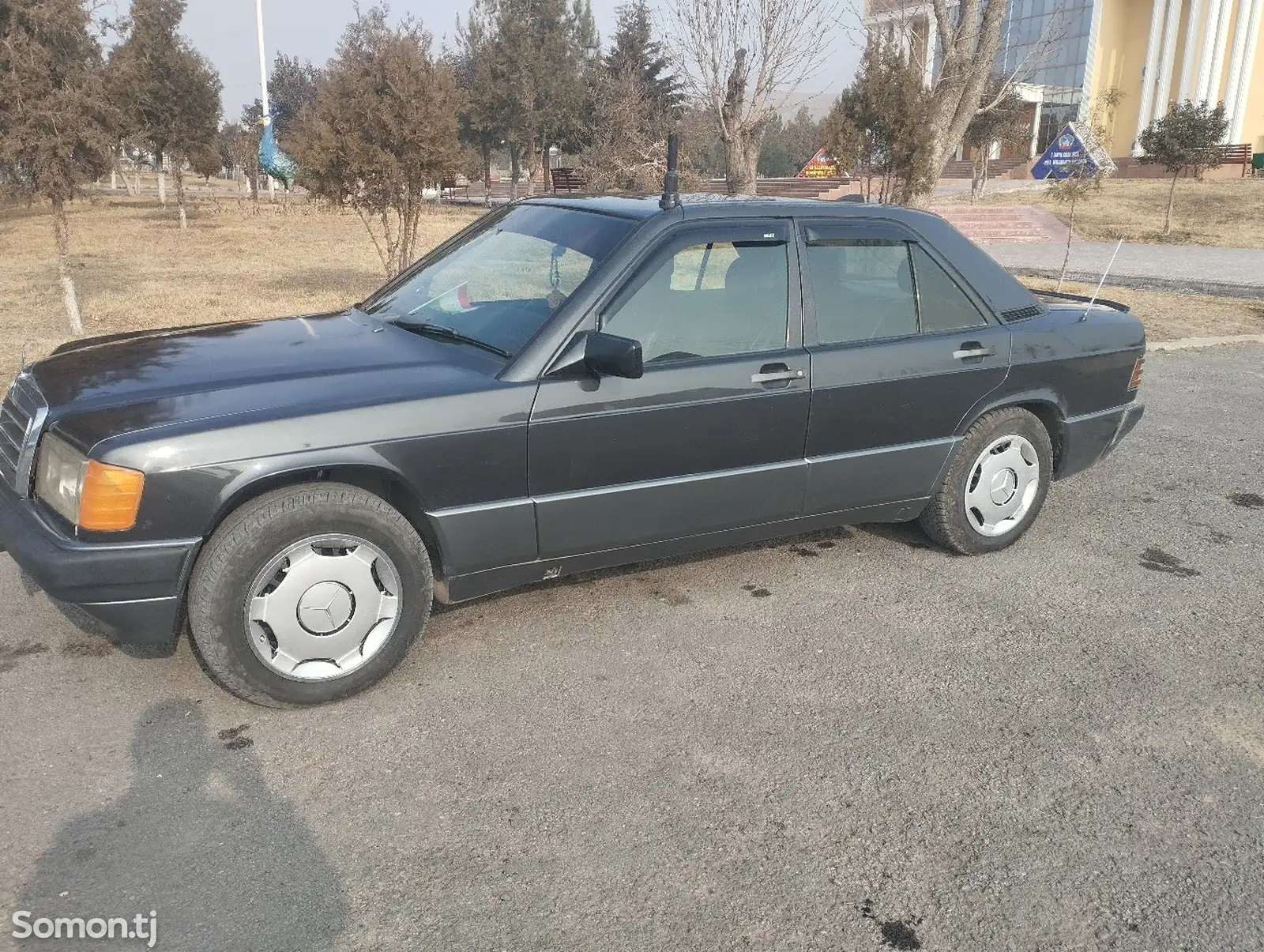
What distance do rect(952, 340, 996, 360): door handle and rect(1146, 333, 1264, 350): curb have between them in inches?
277

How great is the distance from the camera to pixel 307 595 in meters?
3.29

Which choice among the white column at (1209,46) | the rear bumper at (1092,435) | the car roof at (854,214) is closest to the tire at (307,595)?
the car roof at (854,214)

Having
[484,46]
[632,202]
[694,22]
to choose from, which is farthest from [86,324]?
[484,46]

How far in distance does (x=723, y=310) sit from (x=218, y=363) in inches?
74.5

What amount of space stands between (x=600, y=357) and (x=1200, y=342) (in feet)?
32.6

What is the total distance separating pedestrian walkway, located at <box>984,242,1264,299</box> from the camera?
16984 mm

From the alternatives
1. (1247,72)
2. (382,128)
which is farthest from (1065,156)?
(1247,72)

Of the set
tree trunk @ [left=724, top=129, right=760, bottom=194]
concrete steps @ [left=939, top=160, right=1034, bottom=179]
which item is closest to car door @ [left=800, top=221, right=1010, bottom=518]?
tree trunk @ [left=724, top=129, right=760, bottom=194]

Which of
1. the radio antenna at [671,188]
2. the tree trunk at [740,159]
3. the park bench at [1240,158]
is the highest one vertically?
the park bench at [1240,158]

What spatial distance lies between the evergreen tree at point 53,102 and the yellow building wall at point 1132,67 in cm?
5664

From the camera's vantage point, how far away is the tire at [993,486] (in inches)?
185

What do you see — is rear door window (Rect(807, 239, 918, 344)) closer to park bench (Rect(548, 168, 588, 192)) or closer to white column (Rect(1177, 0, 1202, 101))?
park bench (Rect(548, 168, 588, 192))

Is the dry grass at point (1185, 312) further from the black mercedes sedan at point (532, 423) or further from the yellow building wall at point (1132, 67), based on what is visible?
the yellow building wall at point (1132, 67)

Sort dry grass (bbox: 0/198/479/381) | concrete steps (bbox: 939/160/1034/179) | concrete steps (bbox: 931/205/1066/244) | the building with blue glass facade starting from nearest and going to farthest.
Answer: dry grass (bbox: 0/198/479/381) → concrete steps (bbox: 931/205/1066/244) → concrete steps (bbox: 939/160/1034/179) → the building with blue glass facade
